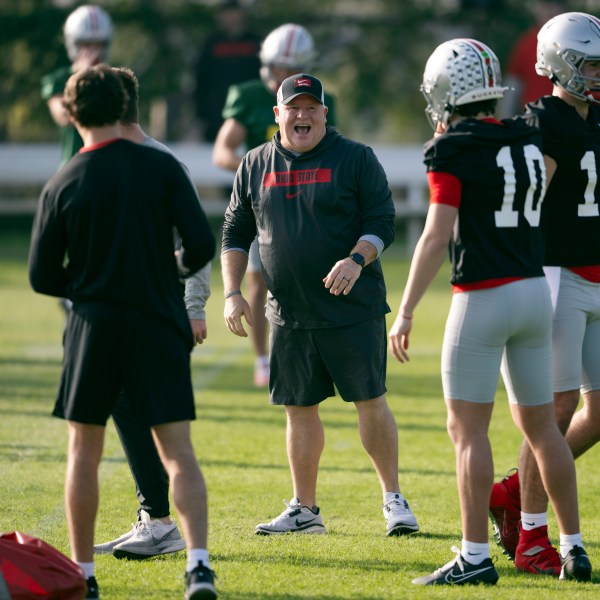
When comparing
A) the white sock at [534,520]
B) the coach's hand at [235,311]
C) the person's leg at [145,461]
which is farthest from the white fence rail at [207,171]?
the white sock at [534,520]

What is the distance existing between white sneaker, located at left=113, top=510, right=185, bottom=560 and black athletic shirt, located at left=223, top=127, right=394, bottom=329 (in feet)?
3.63

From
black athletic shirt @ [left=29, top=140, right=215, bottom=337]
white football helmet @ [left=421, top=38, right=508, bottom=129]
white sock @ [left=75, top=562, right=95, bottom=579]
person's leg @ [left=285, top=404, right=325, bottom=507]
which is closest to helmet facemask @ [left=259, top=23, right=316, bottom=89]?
person's leg @ [left=285, top=404, right=325, bottom=507]

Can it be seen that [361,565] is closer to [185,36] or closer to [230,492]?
[230,492]

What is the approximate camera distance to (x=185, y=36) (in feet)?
79.1

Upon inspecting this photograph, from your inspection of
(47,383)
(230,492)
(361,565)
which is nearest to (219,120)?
(47,383)

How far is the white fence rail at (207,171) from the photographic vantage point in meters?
21.3

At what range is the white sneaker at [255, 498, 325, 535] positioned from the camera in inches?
240

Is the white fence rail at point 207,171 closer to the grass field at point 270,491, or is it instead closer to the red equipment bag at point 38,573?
the grass field at point 270,491

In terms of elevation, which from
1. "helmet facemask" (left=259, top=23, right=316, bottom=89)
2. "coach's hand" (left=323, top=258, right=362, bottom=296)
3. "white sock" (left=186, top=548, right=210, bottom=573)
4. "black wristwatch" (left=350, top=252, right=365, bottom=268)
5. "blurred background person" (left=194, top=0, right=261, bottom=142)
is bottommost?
"white sock" (left=186, top=548, right=210, bottom=573)

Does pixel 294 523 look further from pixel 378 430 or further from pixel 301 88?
pixel 301 88

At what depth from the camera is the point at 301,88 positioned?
6.00m

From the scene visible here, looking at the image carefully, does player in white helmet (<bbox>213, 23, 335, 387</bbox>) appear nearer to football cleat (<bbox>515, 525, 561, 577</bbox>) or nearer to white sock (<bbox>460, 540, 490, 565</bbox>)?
football cleat (<bbox>515, 525, 561, 577</bbox>)

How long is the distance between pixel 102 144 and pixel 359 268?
1.45 m

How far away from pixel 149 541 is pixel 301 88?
212cm
